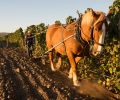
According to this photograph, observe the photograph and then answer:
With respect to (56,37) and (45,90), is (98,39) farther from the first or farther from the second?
(56,37)

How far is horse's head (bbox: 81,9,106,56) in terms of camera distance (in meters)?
6.85

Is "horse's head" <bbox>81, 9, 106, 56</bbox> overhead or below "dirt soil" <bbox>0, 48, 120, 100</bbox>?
overhead

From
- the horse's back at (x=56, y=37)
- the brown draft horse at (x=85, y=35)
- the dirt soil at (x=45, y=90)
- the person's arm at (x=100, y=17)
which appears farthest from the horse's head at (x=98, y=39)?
the horse's back at (x=56, y=37)

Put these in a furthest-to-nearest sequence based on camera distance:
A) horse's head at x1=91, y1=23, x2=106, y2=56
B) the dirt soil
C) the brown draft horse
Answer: the dirt soil, the brown draft horse, horse's head at x1=91, y1=23, x2=106, y2=56

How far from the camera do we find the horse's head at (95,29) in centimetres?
685

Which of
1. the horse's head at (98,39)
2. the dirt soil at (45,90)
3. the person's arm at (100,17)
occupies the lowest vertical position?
the dirt soil at (45,90)

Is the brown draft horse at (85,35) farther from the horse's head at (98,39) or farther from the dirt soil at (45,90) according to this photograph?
the dirt soil at (45,90)

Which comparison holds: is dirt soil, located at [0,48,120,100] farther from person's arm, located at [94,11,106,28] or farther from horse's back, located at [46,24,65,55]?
person's arm, located at [94,11,106,28]

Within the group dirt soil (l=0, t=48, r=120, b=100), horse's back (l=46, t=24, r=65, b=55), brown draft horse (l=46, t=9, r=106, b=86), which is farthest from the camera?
horse's back (l=46, t=24, r=65, b=55)

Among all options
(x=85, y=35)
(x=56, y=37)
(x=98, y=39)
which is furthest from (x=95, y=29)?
(x=56, y=37)

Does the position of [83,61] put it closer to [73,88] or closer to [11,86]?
[73,88]

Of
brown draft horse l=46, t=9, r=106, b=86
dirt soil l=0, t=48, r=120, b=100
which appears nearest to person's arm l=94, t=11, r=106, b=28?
brown draft horse l=46, t=9, r=106, b=86

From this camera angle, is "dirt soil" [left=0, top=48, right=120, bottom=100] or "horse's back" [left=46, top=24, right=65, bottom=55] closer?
"dirt soil" [left=0, top=48, right=120, bottom=100]

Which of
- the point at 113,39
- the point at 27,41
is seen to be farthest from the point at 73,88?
the point at 27,41
